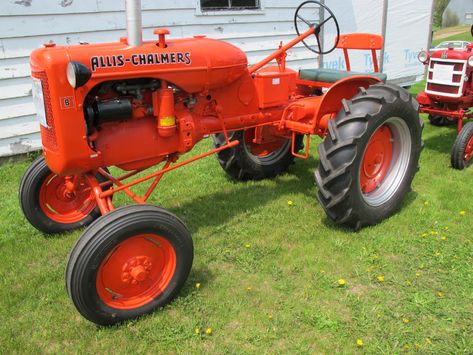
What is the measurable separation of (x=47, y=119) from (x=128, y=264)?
3.35 feet

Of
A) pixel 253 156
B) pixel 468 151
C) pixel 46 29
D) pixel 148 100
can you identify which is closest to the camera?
pixel 148 100

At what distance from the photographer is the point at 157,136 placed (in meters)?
3.17

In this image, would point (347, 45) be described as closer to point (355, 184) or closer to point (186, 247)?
point (355, 184)

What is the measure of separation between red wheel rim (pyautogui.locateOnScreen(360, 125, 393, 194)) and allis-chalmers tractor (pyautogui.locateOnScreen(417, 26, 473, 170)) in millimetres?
1347

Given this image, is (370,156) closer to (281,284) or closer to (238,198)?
(238,198)

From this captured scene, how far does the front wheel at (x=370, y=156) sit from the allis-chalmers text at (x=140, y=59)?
4.11 ft

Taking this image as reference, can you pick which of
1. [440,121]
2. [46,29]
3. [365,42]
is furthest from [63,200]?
[440,121]

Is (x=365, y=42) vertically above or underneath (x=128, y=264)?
above

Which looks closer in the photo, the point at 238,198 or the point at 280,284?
the point at 280,284

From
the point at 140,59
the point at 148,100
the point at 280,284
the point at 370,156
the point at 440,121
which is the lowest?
the point at 280,284

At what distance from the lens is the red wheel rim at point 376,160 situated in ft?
12.4

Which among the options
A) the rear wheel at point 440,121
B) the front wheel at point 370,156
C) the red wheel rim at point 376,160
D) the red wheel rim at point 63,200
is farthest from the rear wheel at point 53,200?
the rear wheel at point 440,121

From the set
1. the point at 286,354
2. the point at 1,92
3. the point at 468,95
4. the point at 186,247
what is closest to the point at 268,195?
the point at 186,247

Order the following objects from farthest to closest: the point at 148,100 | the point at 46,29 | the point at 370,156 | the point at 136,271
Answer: the point at 46,29 < the point at 370,156 < the point at 148,100 < the point at 136,271
